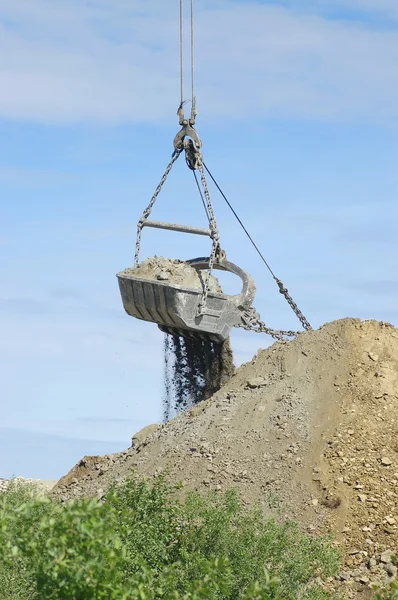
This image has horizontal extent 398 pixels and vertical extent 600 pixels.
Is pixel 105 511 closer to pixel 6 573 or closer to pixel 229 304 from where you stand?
pixel 6 573

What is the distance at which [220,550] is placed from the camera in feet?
63.0

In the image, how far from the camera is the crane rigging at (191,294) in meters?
24.9

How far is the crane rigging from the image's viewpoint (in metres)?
24.9

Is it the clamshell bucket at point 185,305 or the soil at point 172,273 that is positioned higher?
the soil at point 172,273

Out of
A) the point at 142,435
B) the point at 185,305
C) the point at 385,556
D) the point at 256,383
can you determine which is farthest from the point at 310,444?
the point at 142,435

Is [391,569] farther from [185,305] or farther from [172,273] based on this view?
[172,273]

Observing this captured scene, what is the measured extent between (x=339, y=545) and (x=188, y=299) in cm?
613

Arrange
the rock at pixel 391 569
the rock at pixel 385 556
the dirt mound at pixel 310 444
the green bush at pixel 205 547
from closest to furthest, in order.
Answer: the green bush at pixel 205 547, the rock at pixel 391 569, the rock at pixel 385 556, the dirt mound at pixel 310 444

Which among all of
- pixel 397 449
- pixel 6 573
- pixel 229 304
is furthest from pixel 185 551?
pixel 229 304

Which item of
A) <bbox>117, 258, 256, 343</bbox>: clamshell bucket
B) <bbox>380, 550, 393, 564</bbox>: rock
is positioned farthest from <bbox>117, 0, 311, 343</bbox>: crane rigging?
<bbox>380, 550, 393, 564</bbox>: rock

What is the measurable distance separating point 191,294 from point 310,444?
3836 millimetres

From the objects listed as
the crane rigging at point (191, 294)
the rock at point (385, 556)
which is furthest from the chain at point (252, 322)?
the rock at point (385, 556)

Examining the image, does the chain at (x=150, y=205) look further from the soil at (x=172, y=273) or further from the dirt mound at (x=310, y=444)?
the dirt mound at (x=310, y=444)

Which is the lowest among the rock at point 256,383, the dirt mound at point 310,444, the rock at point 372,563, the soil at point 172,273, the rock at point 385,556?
the rock at point 372,563
